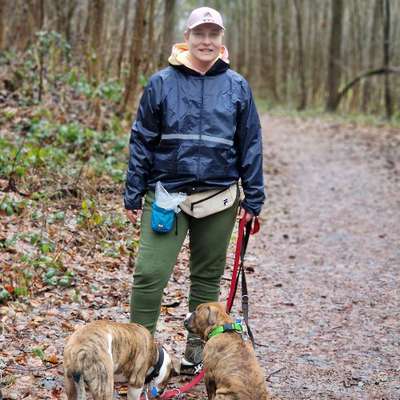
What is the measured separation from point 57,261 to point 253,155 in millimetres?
3073

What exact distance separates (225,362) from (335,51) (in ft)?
73.4

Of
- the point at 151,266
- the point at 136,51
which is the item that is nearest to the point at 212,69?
the point at 151,266

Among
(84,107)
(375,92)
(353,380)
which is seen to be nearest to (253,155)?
(353,380)

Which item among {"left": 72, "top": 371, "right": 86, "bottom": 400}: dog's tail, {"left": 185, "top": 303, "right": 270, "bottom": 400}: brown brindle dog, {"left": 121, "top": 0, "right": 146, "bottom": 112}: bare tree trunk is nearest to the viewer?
{"left": 72, "top": 371, "right": 86, "bottom": 400}: dog's tail

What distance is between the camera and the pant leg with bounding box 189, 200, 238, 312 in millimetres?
4734

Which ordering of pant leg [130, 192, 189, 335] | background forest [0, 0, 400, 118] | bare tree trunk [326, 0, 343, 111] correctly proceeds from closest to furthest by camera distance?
pant leg [130, 192, 189, 335]
background forest [0, 0, 400, 118]
bare tree trunk [326, 0, 343, 111]

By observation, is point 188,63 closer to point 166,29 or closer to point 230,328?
point 230,328

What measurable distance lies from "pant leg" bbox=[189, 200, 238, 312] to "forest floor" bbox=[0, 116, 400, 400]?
0.73 meters

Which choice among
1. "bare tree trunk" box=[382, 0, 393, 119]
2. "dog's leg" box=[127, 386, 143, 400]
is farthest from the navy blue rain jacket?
"bare tree trunk" box=[382, 0, 393, 119]

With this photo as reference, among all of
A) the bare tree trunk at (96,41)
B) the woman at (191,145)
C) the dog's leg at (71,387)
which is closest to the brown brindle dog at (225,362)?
the woman at (191,145)

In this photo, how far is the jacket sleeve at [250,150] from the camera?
4617 millimetres

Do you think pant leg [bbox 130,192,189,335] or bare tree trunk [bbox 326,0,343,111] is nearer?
pant leg [bbox 130,192,189,335]

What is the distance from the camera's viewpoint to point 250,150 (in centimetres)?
467

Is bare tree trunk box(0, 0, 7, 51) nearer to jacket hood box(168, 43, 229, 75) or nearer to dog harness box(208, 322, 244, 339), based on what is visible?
jacket hood box(168, 43, 229, 75)
